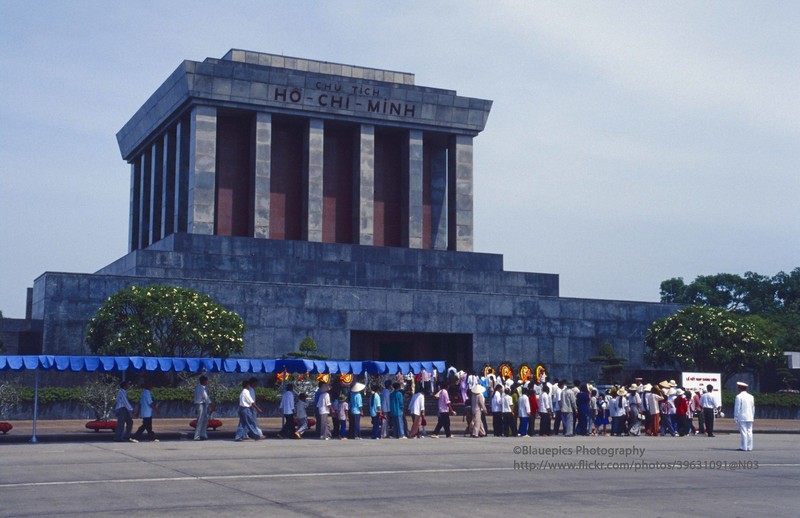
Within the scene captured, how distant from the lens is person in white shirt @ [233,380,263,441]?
2761 cm

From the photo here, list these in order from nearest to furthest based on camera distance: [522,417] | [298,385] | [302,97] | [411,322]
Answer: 1. [522,417]
2. [298,385]
3. [411,322]
4. [302,97]

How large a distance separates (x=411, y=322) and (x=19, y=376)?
722 inches

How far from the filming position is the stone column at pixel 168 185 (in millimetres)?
57125

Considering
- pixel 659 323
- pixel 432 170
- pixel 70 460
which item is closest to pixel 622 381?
pixel 659 323

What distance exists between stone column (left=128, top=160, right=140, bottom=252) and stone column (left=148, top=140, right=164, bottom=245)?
5389mm

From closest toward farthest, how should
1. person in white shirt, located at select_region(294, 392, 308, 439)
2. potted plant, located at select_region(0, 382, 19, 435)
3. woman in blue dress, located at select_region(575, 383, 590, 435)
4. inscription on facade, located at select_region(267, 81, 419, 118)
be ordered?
person in white shirt, located at select_region(294, 392, 308, 439), woman in blue dress, located at select_region(575, 383, 590, 435), potted plant, located at select_region(0, 382, 19, 435), inscription on facade, located at select_region(267, 81, 419, 118)

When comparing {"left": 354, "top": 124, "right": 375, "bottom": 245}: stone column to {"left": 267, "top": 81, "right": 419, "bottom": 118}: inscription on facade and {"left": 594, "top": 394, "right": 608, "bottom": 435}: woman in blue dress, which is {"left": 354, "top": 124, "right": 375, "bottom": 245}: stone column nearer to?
{"left": 267, "top": 81, "right": 419, "bottom": 118}: inscription on facade

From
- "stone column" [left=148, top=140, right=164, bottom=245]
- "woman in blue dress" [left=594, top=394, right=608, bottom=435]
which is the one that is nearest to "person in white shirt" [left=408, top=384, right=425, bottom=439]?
"woman in blue dress" [left=594, top=394, right=608, bottom=435]

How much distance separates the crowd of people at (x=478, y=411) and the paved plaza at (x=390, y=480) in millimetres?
2190

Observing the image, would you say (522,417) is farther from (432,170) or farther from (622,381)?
(432,170)

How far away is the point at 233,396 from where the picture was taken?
38281 mm

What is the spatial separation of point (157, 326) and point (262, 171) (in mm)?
Answer: 16110

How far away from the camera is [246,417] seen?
1103 inches

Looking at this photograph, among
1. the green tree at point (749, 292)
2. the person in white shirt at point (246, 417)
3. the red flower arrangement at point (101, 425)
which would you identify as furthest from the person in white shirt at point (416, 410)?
the green tree at point (749, 292)
